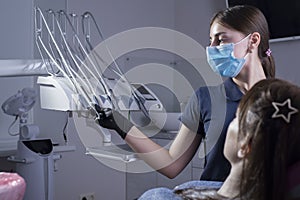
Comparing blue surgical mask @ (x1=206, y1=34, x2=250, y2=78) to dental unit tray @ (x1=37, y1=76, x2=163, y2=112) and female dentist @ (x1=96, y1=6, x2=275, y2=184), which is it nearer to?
female dentist @ (x1=96, y1=6, x2=275, y2=184)

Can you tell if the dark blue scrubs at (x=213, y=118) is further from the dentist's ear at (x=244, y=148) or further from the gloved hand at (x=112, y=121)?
the dentist's ear at (x=244, y=148)

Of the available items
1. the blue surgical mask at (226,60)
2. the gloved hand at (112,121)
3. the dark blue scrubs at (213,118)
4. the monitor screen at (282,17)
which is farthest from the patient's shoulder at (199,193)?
the monitor screen at (282,17)

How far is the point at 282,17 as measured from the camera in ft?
8.16

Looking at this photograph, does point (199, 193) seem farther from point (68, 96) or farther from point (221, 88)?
point (68, 96)

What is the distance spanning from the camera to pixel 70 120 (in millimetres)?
2574

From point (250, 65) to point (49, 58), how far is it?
2.99ft

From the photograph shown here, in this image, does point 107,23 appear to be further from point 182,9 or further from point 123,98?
point 123,98

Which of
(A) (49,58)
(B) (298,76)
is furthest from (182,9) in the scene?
(A) (49,58)

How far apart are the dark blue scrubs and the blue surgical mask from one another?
0.04 metres

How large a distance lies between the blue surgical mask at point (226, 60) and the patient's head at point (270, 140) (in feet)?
2.34

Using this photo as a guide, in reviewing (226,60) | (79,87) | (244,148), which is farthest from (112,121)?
(244,148)

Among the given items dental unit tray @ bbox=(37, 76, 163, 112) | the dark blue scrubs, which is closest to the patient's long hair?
the dark blue scrubs

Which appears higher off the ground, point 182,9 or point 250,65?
point 182,9

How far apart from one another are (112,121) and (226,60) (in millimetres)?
417
